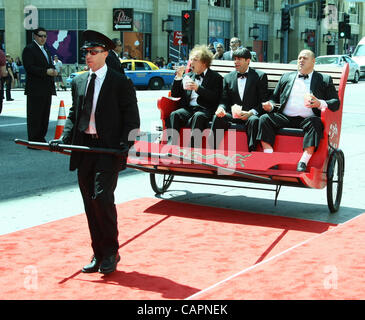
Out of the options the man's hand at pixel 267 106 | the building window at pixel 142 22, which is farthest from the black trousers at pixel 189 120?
the building window at pixel 142 22

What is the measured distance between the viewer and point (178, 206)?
7617mm

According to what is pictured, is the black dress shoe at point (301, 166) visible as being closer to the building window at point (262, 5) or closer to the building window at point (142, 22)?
the building window at point (142, 22)

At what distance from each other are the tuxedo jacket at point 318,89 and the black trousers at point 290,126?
0.21m

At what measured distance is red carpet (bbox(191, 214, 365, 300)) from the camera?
4527 millimetres

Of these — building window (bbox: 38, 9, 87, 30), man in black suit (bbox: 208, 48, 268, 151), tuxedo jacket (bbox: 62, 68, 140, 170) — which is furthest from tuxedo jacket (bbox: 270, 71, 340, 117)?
building window (bbox: 38, 9, 87, 30)

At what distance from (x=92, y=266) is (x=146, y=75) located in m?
28.9

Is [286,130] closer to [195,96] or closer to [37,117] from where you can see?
[195,96]

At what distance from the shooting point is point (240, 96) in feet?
26.5

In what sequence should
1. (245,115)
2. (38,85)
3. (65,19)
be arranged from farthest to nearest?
(65,19)
(38,85)
(245,115)

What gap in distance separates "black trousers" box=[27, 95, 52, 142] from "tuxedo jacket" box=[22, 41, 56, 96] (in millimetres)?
111

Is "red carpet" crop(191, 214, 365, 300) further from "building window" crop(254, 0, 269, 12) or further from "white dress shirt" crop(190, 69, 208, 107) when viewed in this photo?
"building window" crop(254, 0, 269, 12)

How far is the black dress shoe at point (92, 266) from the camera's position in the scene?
5.05 meters

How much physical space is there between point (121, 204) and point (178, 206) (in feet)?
2.16


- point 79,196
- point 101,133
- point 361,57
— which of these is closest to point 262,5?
point 361,57
